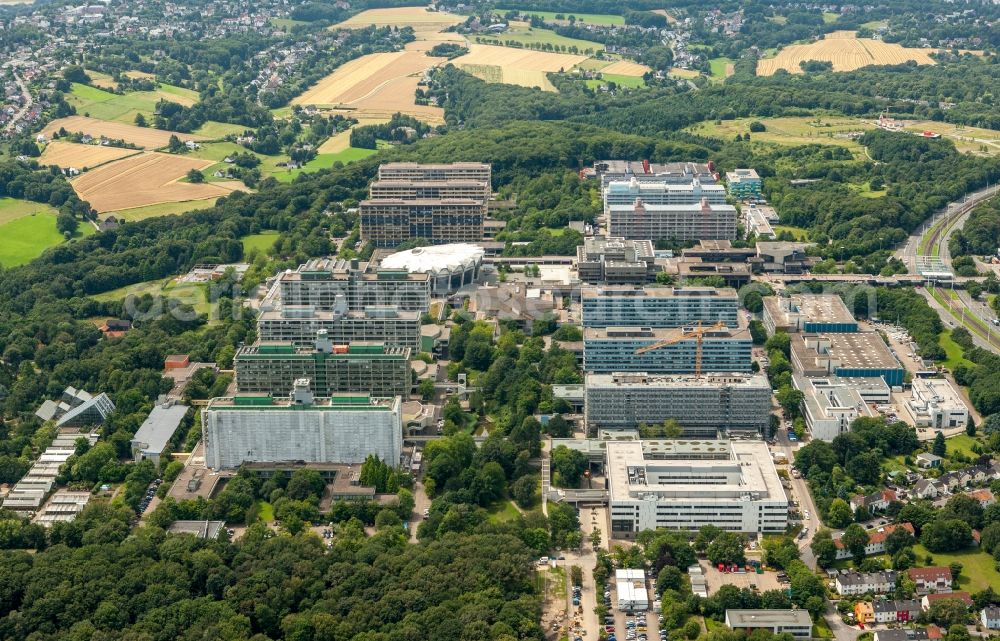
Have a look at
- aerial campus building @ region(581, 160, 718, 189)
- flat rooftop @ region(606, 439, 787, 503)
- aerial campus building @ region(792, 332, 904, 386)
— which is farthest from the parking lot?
aerial campus building @ region(581, 160, 718, 189)

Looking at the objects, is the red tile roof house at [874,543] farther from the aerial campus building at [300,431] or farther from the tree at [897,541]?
the aerial campus building at [300,431]

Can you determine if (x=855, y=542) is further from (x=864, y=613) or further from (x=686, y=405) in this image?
(x=686, y=405)

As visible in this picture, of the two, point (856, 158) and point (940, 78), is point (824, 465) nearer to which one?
point (856, 158)

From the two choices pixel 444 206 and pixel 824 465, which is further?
pixel 444 206

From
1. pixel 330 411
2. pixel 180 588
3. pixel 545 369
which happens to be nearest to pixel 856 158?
pixel 545 369

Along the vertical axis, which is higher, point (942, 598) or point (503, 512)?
point (942, 598)

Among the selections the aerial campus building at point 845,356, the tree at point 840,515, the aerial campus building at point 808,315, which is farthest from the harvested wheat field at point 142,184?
the tree at point 840,515

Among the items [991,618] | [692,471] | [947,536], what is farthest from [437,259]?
[991,618]
